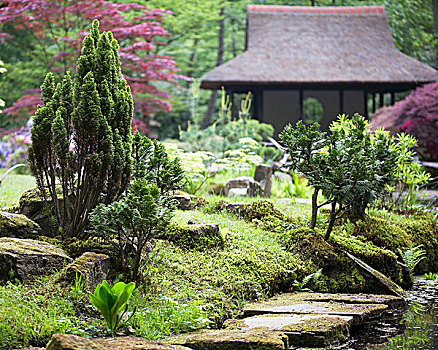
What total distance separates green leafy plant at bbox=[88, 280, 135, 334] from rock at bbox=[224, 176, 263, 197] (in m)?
5.02

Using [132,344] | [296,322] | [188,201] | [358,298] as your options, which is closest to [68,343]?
[132,344]

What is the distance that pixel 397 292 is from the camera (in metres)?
5.46

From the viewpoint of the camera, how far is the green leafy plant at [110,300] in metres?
3.73

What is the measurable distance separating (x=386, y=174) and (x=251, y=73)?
11.6m

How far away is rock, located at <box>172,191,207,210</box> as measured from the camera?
7.30 meters

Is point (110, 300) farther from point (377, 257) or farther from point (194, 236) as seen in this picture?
point (377, 257)

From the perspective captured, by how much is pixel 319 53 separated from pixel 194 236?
14.6 metres

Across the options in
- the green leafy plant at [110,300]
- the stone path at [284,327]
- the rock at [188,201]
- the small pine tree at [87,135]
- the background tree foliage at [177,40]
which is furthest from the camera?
the background tree foliage at [177,40]

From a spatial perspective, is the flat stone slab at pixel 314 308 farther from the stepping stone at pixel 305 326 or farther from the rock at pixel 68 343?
the rock at pixel 68 343

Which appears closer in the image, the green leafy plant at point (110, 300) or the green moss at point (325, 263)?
the green leafy plant at point (110, 300)

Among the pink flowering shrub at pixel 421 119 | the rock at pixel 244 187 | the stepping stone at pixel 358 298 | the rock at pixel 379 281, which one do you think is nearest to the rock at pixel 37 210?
the stepping stone at pixel 358 298

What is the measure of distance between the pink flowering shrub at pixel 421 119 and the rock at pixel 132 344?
1231 cm

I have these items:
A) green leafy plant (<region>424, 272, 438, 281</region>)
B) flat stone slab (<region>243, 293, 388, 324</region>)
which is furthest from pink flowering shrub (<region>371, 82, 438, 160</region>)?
flat stone slab (<region>243, 293, 388, 324</region>)

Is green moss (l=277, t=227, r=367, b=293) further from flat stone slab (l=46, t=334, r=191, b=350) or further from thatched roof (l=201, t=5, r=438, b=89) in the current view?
thatched roof (l=201, t=5, r=438, b=89)
